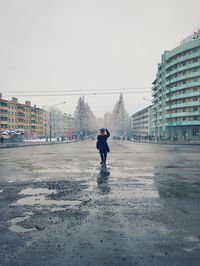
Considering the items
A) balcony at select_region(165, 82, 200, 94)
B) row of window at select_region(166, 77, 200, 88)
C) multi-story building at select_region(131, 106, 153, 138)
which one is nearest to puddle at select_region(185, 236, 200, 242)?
balcony at select_region(165, 82, 200, 94)

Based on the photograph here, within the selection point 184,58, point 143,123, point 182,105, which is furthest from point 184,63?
point 143,123

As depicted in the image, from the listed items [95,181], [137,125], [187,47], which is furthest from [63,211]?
[137,125]

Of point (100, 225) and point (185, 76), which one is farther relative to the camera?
point (185, 76)

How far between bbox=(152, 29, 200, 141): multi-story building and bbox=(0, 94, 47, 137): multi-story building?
197 feet

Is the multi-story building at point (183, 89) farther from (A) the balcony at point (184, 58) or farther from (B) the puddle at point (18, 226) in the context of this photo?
(B) the puddle at point (18, 226)

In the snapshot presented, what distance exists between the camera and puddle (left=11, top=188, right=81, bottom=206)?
554 centimetres

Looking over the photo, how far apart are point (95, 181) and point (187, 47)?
65.1 metres

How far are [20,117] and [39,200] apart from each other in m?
116

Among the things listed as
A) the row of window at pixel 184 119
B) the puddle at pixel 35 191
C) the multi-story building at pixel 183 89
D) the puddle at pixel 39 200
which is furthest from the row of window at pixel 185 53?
the puddle at pixel 39 200

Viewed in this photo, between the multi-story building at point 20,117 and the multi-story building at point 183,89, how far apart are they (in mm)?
59984

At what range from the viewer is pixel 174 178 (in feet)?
28.8

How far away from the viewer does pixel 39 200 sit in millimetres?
5824

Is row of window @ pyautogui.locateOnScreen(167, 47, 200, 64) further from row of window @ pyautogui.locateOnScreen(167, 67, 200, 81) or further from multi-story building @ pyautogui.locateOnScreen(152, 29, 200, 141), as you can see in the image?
row of window @ pyautogui.locateOnScreen(167, 67, 200, 81)

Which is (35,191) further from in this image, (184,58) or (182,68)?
(184,58)
